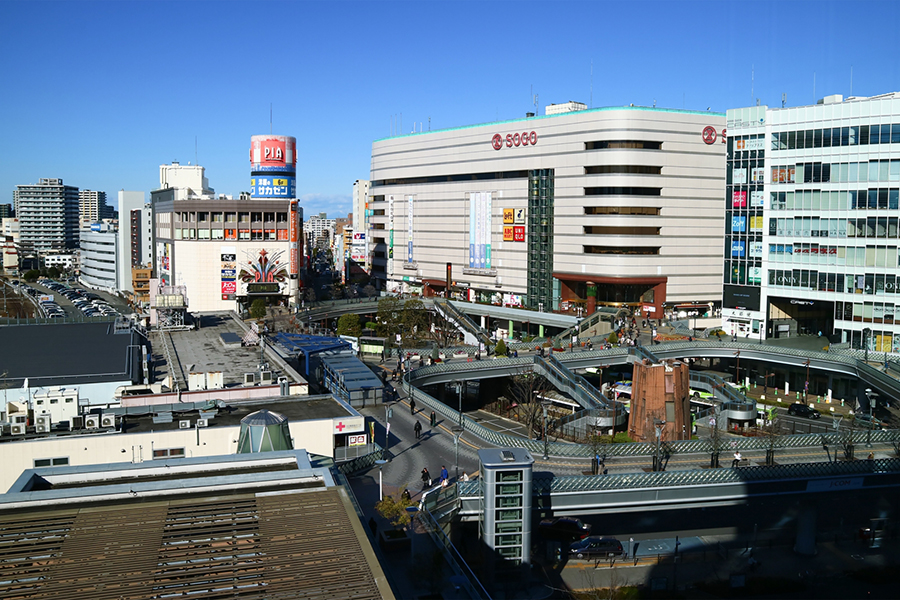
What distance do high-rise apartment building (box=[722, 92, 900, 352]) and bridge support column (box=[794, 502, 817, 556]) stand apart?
1503 inches

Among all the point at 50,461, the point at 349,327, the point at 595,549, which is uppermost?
the point at 349,327

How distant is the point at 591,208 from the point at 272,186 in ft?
177

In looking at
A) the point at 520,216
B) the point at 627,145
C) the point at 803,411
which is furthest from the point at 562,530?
the point at 520,216

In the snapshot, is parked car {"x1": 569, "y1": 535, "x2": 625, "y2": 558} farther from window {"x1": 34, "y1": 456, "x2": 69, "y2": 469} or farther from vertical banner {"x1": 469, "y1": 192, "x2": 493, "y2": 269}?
vertical banner {"x1": 469, "y1": 192, "x2": 493, "y2": 269}

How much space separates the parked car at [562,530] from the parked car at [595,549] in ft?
3.38

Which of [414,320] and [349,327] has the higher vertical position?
[414,320]

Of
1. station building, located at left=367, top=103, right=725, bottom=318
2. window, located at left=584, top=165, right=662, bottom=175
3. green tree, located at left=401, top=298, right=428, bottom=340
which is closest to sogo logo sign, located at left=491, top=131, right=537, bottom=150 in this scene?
station building, located at left=367, top=103, right=725, bottom=318

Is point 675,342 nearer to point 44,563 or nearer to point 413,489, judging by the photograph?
point 413,489

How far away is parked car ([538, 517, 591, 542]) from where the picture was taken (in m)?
41.5

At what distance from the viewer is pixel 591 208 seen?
325 ft

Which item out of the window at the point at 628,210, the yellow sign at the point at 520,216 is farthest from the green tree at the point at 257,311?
the window at the point at 628,210

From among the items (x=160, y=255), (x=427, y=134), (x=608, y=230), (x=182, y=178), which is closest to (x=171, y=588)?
(x=608, y=230)

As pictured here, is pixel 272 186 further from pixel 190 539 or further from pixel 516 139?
pixel 190 539

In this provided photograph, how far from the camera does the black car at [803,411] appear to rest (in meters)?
68.9
